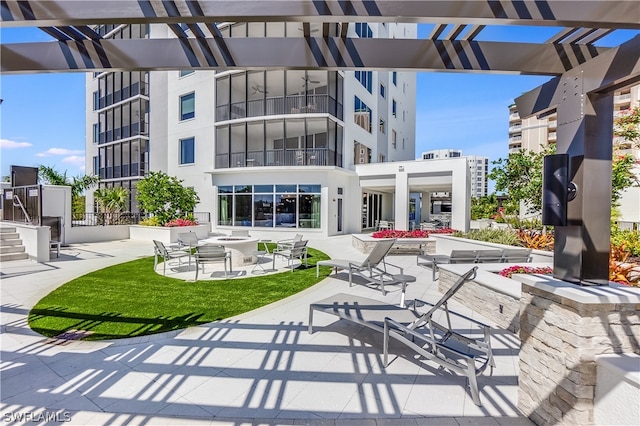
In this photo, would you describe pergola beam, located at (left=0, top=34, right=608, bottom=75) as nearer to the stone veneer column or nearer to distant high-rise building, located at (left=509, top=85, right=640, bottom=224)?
the stone veneer column

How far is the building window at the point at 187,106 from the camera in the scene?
21.2 metres

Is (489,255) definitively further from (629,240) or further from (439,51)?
(439,51)

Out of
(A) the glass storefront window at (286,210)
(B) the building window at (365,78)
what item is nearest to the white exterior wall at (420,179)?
(A) the glass storefront window at (286,210)

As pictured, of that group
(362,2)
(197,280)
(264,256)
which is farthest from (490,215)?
(362,2)

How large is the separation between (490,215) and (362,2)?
94.8ft

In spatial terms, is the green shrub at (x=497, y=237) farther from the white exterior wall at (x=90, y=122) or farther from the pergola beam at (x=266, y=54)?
the white exterior wall at (x=90, y=122)

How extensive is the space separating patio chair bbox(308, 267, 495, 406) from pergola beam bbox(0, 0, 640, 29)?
234 centimetres

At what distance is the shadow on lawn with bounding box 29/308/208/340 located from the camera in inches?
176

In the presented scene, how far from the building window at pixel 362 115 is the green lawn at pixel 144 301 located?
1544cm

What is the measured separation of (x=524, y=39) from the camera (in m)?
3.20

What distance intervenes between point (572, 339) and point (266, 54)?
3.77 m

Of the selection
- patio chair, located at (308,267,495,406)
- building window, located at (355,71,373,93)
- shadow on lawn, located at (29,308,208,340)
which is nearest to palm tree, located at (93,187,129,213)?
shadow on lawn, located at (29,308,208,340)

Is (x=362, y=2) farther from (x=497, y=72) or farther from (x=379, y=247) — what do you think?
(x=379, y=247)

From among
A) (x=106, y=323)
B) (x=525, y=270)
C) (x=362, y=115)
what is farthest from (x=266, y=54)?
(x=362, y=115)
